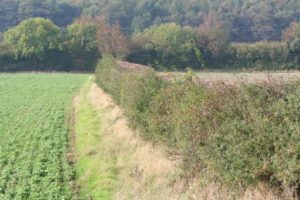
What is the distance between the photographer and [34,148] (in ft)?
61.3

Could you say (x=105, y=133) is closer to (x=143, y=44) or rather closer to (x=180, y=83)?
(x=180, y=83)

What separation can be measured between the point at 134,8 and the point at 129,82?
119 meters

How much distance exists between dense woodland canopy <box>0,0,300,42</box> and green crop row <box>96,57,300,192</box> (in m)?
102

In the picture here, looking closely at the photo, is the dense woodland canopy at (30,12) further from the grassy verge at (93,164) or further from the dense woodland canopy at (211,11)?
the grassy verge at (93,164)

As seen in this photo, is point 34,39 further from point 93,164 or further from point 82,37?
point 93,164

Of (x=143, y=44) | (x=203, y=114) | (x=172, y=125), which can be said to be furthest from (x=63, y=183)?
(x=143, y=44)

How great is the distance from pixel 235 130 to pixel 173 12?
433ft

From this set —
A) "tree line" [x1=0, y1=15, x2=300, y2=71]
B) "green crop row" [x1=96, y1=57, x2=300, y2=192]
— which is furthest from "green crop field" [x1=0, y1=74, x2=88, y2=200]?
"tree line" [x1=0, y1=15, x2=300, y2=71]

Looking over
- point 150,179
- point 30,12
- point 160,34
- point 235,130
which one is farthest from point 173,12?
point 235,130

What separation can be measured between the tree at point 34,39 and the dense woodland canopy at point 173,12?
33143mm

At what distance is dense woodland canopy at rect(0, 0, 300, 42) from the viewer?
386 feet

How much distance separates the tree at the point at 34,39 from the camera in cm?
8162

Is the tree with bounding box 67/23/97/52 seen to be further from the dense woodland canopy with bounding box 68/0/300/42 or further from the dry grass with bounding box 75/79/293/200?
the dry grass with bounding box 75/79/293/200

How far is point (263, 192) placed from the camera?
8789mm
